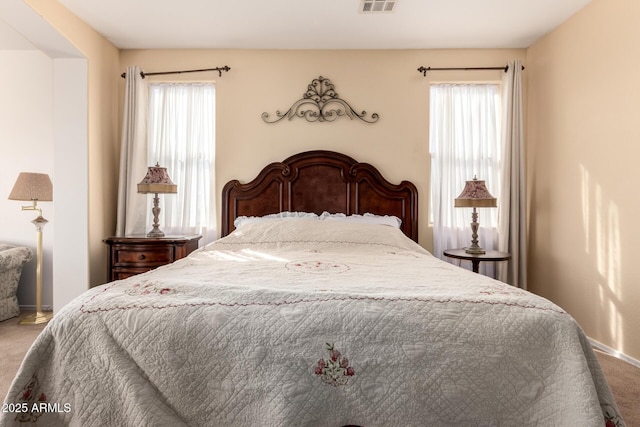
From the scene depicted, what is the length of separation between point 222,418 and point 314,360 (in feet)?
1.10

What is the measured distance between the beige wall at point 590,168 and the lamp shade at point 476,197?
1.93ft

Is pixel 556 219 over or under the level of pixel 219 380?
over

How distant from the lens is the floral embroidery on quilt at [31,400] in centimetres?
136

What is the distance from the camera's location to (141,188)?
3.54 metres

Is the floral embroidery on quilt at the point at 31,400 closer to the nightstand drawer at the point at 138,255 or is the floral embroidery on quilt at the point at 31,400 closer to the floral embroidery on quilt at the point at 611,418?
the floral embroidery on quilt at the point at 611,418

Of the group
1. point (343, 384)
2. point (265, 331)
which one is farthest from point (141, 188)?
point (343, 384)

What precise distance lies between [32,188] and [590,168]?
450 centimetres

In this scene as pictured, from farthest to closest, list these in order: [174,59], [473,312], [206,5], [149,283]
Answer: [174,59] → [206,5] → [149,283] → [473,312]

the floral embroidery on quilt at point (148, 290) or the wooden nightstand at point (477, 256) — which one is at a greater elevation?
the floral embroidery on quilt at point (148, 290)

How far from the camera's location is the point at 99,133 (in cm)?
367

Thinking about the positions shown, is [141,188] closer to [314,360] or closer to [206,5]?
[206,5]

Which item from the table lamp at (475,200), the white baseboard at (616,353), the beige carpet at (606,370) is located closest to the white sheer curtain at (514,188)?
the table lamp at (475,200)

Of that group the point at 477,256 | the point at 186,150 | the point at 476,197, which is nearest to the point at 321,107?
the point at 186,150

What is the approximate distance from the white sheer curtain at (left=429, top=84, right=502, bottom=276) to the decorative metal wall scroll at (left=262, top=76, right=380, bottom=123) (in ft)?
2.29
